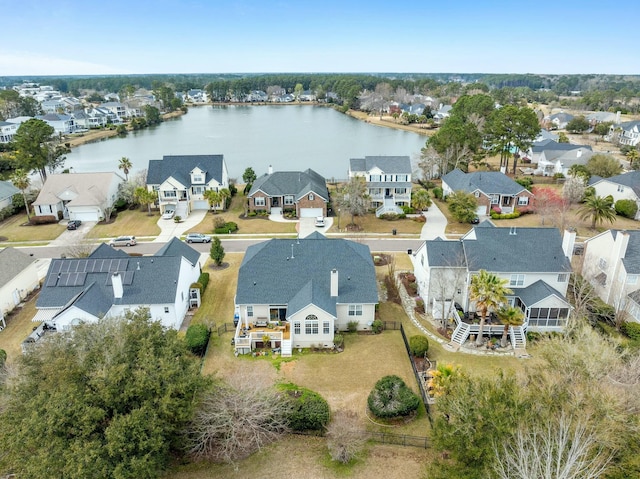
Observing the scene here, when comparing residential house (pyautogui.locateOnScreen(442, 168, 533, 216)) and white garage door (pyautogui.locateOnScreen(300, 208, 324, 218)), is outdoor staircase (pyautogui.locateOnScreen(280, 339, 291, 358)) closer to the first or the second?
white garage door (pyautogui.locateOnScreen(300, 208, 324, 218))

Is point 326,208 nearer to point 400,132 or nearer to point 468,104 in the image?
point 468,104

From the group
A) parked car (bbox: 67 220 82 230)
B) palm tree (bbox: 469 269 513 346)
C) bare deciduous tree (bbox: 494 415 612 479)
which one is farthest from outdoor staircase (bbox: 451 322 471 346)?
parked car (bbox: 67 220 82 230)

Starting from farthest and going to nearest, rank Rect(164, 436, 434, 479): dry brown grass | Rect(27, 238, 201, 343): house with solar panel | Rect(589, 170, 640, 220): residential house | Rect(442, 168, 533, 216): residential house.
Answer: Rect(442, 168, 533, 216): residential house → Rect(589, 170, 640, 220): residential house → Rect(27, 238, 201, 343): house with solar panel → Rect(164, 436, 434, 479): dry brown grass

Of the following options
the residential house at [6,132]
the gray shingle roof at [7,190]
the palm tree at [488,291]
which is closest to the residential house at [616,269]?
the palm tree at [488,291]

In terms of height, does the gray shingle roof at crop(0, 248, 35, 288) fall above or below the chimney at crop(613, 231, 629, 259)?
below

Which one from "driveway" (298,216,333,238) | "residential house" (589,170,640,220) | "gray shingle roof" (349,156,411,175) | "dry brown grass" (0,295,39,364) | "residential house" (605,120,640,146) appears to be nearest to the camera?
"dry brown grass" (0,295,39,364)

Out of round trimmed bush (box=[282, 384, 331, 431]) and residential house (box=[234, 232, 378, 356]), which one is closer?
round trimmed bush (box=[282, 384, 331, 431])

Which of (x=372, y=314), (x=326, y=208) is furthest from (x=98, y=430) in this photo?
(x=326, y=208)

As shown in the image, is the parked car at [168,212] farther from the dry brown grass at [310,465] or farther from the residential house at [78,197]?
the dry brown grass at [310,465]
